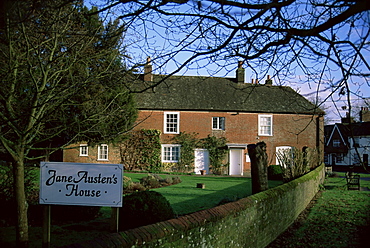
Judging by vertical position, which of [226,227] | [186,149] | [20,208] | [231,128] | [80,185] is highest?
[231,128]

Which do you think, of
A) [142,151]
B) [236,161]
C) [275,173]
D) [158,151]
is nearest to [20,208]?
[275,173]

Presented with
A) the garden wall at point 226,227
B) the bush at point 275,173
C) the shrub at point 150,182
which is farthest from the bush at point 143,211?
the bush at point 275,173

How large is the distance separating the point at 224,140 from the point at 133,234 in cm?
2805

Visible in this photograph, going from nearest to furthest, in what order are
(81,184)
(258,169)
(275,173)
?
(81,184)
(258,169)
(275,173)

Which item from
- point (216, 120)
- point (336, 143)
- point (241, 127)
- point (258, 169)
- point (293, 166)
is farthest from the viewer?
point (336, 143)

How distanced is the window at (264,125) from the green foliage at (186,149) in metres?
6.14

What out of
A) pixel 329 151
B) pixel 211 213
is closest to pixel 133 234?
pixel 211 213

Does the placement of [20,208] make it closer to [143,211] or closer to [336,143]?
[143,211]

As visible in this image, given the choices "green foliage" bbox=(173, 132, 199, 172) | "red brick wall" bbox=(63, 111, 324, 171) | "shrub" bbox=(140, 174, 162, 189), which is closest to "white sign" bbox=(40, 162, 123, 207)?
"shrub" bbox=(140, 174, 162, 189)

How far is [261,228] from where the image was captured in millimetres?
8031

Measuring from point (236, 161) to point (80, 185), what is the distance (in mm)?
27194

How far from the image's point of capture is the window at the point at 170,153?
105 feet

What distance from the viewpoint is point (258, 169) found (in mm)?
10836

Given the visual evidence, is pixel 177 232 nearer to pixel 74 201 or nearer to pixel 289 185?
pixel 74 201
